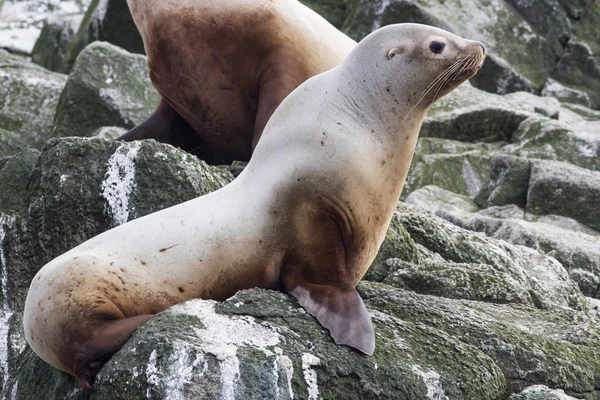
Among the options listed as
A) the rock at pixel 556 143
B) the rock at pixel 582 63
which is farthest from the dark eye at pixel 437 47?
the rock at pixel 582 63

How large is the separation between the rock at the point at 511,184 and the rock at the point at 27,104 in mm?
4672

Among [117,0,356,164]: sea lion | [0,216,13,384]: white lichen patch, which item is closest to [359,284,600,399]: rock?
[0,216,13,384]: white lichen patch

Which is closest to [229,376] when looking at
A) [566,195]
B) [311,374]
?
[311,374]

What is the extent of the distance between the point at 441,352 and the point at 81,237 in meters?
2.09

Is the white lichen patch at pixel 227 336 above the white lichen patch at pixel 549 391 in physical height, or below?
below

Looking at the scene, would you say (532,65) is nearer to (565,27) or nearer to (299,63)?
(565,27)

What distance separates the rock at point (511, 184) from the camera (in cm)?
1051

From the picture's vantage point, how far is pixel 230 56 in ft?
21.8

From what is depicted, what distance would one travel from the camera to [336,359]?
4.05m

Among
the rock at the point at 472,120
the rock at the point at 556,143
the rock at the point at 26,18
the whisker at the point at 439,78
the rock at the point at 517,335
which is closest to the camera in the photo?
the rock at the point at 517,335

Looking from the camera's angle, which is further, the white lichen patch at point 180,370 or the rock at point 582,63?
the rock at point 582,63

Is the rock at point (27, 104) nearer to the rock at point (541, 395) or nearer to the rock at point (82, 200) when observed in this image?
the rock at point (82, 200)

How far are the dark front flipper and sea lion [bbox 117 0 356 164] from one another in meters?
2.44

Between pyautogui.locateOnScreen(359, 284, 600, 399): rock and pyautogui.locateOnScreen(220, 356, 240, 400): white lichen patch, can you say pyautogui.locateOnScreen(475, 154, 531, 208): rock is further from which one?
pyautogui.locateOnScreen(220, 356, 240, 400): white lichen patch
